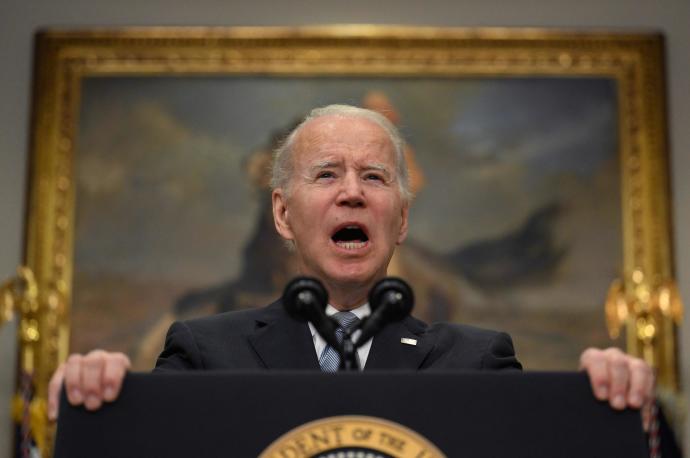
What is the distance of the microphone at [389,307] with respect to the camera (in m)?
2.31

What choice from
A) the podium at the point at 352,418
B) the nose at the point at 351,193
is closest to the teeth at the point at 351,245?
the nose at the point at 351,193

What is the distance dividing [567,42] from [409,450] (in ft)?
19.2

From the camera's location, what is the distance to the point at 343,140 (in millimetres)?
3250

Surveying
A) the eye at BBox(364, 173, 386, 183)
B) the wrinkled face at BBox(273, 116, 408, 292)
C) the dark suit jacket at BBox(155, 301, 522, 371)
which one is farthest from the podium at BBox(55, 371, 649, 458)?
the eye at BBox(364, 173, 386, 183)

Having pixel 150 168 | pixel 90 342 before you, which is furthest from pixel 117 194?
pixel 90 342

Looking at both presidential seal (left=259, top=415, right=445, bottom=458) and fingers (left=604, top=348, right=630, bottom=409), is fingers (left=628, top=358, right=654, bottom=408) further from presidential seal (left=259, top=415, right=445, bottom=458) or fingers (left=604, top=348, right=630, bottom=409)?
presidential seal (left=259, top=415, right=445, bottom=458)

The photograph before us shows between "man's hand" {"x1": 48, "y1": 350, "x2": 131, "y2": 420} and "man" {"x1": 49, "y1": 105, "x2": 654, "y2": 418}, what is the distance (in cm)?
59

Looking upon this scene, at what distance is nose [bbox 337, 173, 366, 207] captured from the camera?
3.13 m

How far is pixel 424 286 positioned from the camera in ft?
24.3

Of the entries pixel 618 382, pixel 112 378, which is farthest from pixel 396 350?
pixel 112 378

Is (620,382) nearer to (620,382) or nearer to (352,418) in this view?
(620,382)

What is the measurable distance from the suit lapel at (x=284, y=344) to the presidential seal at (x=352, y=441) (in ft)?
2.32

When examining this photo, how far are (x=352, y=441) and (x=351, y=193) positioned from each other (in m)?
1.09

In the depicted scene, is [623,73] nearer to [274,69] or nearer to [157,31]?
[274,69]
